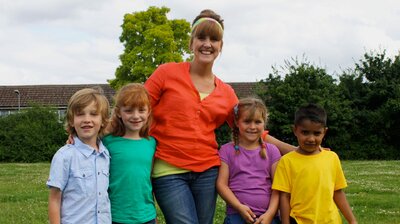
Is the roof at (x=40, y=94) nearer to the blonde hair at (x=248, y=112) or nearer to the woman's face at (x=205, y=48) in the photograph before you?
the blonde hair at (x=248, y=112)

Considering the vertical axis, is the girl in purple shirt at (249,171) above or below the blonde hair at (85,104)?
below

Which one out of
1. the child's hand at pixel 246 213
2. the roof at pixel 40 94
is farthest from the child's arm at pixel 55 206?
the roof at pixel 40 94

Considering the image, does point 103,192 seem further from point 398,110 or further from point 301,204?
point 398,110

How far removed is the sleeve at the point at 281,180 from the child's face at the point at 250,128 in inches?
12.2

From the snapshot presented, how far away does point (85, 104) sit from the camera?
160 inches

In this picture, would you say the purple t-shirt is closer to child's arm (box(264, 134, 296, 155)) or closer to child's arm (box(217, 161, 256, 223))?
child's arm (box(217, 161, 256, 223))

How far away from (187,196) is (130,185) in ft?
1.58

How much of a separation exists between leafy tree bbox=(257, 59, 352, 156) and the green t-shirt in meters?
22.7

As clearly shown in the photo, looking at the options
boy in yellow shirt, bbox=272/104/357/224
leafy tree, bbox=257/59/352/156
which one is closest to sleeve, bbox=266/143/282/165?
boy in yellow shirt, bbox=272/104/357/224

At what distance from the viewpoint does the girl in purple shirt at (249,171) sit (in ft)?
14.4

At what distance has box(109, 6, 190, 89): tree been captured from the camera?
37375 mm

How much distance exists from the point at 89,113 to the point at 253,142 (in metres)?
1.39

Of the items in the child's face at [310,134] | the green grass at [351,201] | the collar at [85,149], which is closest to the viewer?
the collar at [85,149]

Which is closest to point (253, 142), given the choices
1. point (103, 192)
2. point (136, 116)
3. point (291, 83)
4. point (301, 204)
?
point (301, 204)
